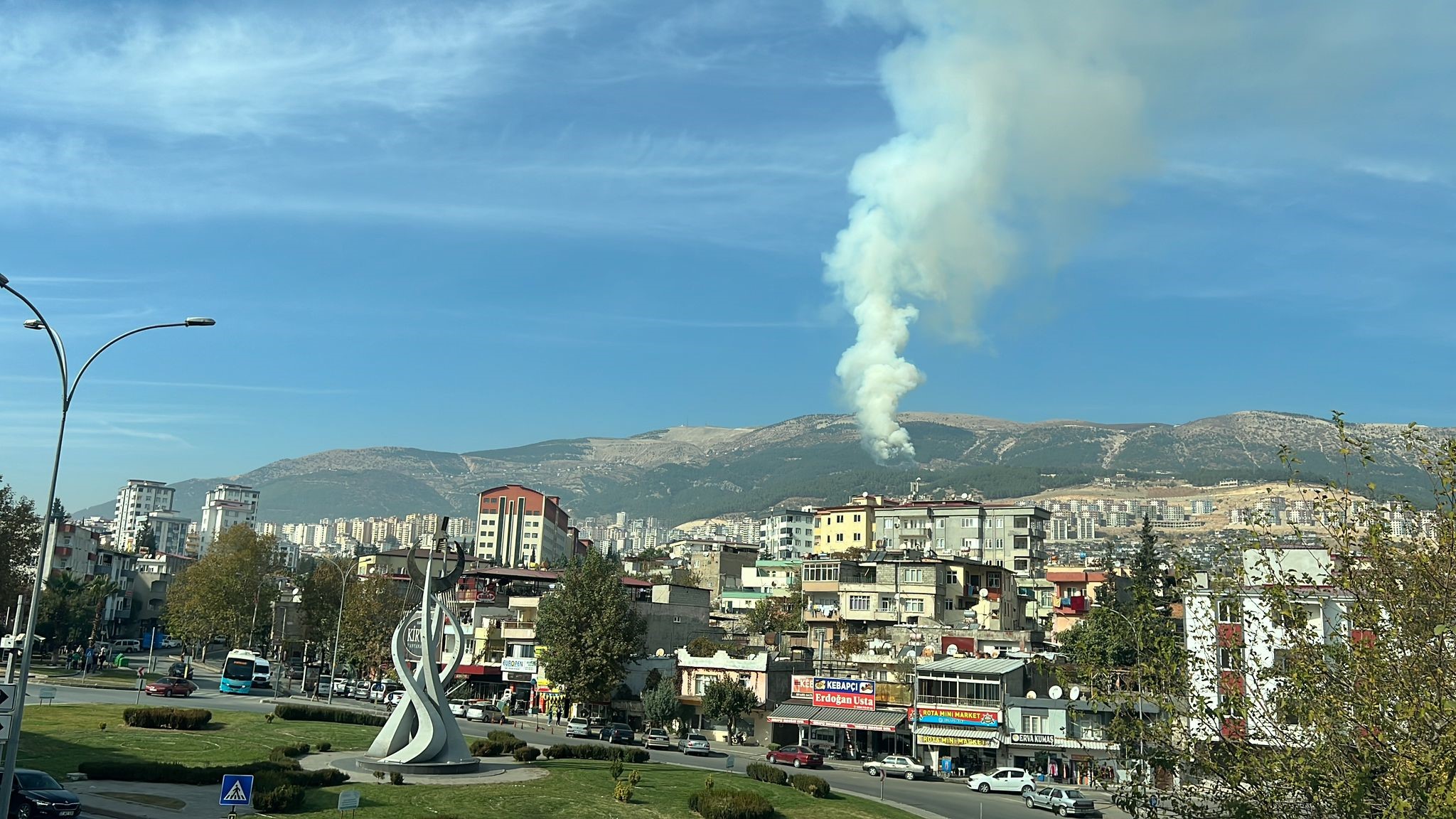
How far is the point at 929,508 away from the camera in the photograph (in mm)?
152125

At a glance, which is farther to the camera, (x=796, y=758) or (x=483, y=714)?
(x=483, y=714)

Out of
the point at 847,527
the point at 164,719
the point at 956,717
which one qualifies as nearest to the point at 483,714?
the point at 164,719

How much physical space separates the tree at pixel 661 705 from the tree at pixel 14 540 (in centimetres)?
3632

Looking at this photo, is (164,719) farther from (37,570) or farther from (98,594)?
(98,594)

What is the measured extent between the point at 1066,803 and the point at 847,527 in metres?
116

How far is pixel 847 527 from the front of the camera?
15975cm

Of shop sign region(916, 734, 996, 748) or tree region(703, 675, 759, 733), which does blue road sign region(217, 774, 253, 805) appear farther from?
tree region(703, 675, 759, 733)

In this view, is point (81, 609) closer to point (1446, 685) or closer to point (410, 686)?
point (410, 686)

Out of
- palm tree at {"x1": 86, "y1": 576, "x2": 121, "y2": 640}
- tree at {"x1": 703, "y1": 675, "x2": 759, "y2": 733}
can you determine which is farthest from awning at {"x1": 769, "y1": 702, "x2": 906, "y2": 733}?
palm tree at {"x1": 86, "y1": 576, "x2": 121, "y2": 640}

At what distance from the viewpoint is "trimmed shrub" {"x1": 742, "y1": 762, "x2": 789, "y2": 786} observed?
1752 inches

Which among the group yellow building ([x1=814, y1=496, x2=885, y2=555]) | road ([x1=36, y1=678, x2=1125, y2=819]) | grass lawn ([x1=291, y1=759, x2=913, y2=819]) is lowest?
road ([x1=36, y1=678, x2=1125, y2=819])

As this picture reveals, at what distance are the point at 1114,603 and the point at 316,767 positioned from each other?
7255 cm

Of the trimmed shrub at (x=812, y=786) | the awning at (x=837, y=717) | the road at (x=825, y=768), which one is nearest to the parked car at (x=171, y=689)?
the road at (x=825, y=768)

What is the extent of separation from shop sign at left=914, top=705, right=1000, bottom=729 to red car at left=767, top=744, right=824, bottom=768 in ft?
22.9
